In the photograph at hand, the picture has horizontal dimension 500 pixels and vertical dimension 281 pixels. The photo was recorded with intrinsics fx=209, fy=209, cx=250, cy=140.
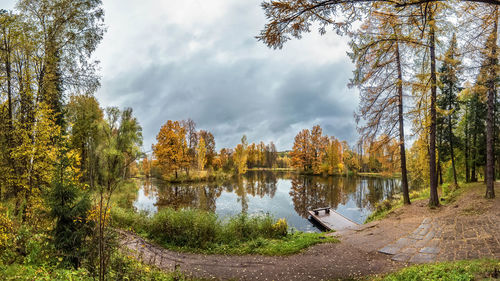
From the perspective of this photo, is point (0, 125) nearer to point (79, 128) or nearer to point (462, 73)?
point (462, 73)

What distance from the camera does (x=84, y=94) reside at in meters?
7.47

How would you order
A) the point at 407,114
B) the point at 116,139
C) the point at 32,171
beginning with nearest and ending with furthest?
the point at 32,171
the point at 407,114
the point at 116,139

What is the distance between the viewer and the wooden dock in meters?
12.1

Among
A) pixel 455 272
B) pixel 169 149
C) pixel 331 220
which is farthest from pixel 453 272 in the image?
pixel 169 149

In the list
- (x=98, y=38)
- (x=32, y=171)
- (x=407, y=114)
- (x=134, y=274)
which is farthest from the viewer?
(x=407, y=114)

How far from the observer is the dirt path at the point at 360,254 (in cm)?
545

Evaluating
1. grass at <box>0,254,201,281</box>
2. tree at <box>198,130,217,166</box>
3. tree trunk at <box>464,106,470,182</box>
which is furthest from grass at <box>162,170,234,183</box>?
tree trunk at <box>464,106,470,182</box>

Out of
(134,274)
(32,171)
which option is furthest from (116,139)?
(134,274)

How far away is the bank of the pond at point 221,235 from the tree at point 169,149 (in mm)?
19698

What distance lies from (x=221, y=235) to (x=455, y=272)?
286 inches

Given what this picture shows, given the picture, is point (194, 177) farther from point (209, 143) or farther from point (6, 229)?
point (6, 229)

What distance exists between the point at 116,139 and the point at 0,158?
823 inches

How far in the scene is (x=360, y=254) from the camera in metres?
6.72

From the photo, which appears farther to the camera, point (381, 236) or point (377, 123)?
point (377, 123)
